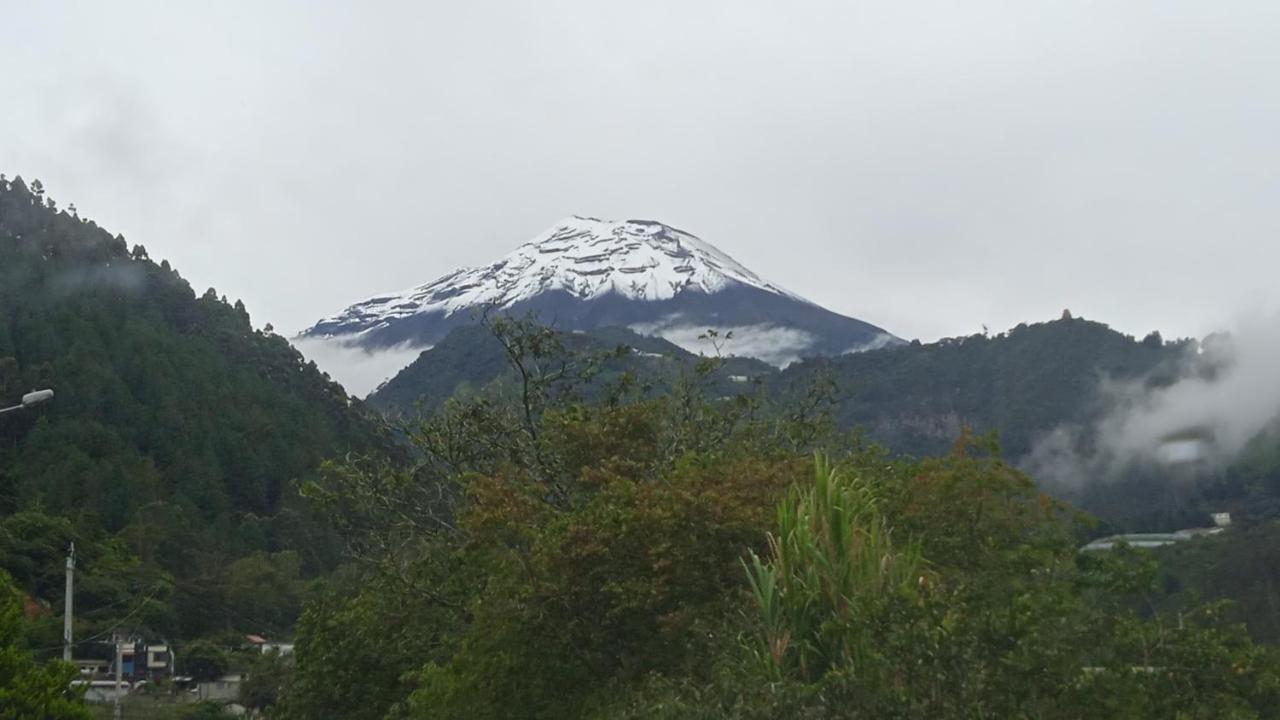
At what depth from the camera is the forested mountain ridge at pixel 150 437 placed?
55800 mm

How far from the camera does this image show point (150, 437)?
76.0 metres

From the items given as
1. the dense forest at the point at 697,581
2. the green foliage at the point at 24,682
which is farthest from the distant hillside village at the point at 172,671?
the green foliage at the point at 24,682

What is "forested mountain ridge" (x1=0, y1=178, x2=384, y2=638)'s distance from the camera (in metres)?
55.8

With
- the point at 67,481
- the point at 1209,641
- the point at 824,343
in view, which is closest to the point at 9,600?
the point at 1209,641

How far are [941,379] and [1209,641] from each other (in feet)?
314

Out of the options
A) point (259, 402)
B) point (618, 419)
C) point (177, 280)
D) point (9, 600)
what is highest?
point (177, 280)

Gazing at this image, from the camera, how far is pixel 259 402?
274 ft

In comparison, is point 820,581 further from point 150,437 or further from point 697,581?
point 150,437

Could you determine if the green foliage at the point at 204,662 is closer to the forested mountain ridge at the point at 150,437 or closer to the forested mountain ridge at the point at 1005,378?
the forested mountain ridge at the point at 150,437

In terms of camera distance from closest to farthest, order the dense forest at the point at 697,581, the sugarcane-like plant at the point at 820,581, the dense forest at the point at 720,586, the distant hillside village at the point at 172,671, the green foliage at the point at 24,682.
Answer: the dense forest at the point at 720,586 → the dense forest at the point at 697,581 → the sugarcane-like plant at the point at 820,581 → the green foliage at the point at 24,682 → the distant hillside village at the point at 172,671

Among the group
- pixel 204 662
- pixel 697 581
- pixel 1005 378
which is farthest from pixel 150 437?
pixel 697 581

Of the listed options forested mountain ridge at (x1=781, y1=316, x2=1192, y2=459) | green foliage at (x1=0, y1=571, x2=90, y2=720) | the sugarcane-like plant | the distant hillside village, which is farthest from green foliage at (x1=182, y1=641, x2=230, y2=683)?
forested mountain ridge at (x1=781, y1=316, x2=1192, y2=459)

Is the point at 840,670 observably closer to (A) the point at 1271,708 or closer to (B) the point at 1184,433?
(A) the point at 1271,708

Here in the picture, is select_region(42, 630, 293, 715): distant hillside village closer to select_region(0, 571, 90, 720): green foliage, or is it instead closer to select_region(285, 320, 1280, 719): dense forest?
select_region(285, 320, 1280, 719): dense forest
